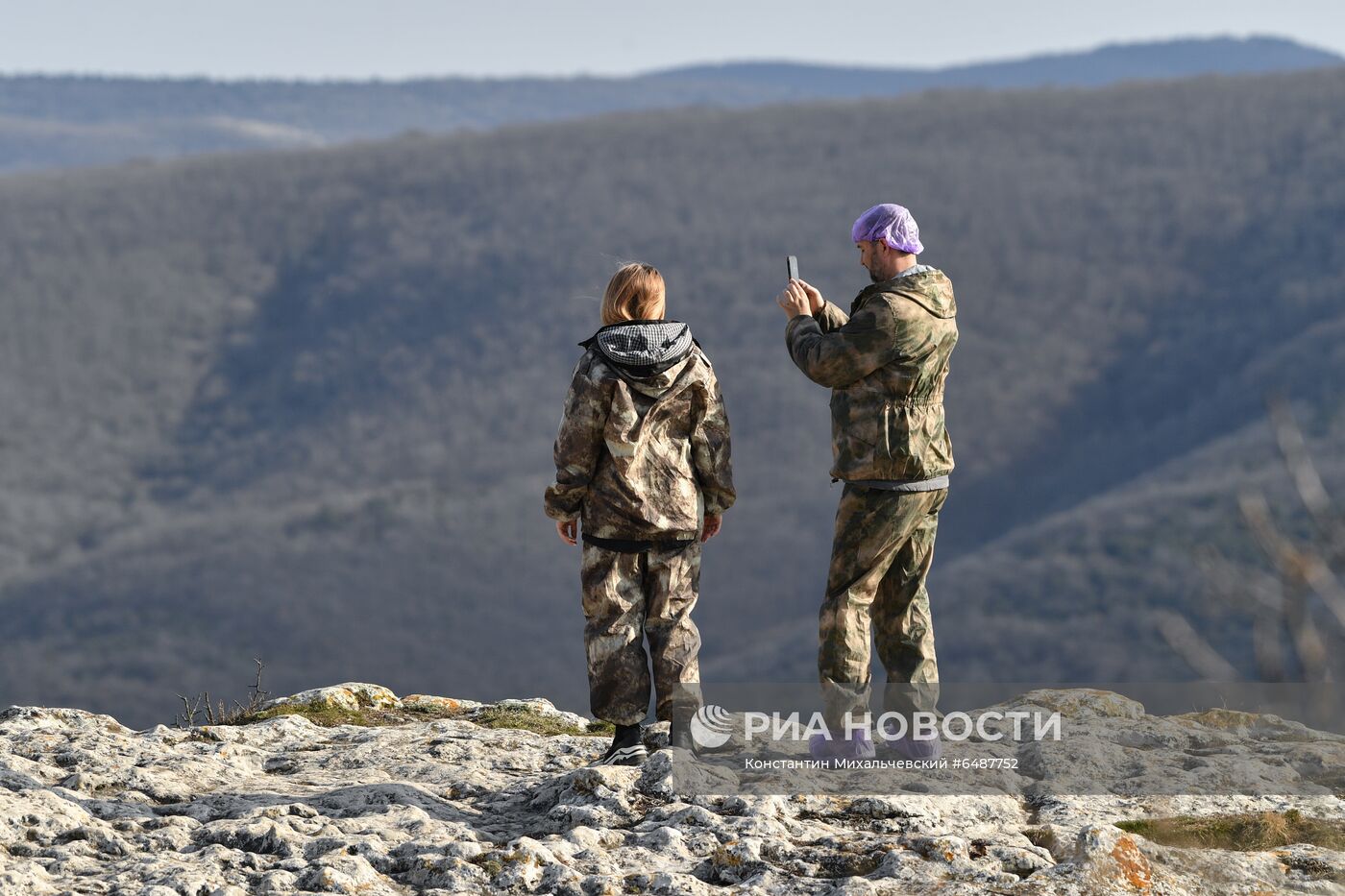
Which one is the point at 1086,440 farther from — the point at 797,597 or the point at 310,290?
the point at 310,290

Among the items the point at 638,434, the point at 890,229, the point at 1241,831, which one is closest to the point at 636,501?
the point at 638,434

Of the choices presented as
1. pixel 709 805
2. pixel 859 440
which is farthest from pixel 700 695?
pixel 859 440

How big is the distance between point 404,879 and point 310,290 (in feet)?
301

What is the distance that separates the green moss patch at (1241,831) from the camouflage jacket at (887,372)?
1528 mm

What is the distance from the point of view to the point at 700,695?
554 centimetres

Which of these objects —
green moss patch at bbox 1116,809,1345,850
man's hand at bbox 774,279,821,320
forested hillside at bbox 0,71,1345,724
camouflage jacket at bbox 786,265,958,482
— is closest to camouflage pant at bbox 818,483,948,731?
camouflage jacket at bbox 786,265,958,482

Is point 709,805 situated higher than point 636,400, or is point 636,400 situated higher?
point 636,400

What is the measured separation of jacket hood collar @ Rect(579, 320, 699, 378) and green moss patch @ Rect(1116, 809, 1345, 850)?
2358mm

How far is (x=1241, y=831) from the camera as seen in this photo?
4828mm

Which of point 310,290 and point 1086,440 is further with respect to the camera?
point 310,290

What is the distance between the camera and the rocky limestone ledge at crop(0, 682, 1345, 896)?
13.9 feet

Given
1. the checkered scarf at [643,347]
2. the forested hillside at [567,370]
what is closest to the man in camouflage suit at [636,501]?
the checkered scarf at [643,347]

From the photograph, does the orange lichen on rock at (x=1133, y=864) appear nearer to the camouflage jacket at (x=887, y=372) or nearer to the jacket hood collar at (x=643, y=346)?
the camouflage jacket at (x=887, y=372)

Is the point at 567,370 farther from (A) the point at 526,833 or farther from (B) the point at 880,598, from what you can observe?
(A) the point at 526,833
